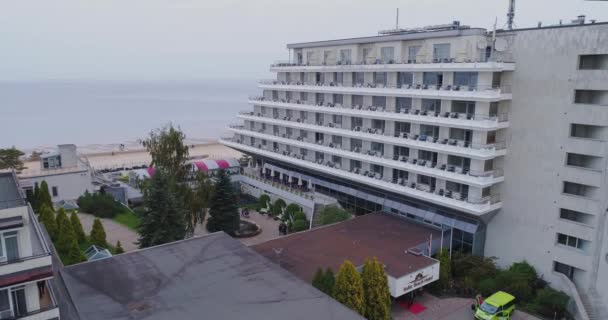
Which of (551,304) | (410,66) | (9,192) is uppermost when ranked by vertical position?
(410,66)

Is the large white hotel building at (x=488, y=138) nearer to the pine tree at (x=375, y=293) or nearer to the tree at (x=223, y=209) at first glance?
the tree at (x=223, y=209)

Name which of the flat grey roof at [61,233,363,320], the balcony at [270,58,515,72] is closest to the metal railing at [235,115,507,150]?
the balcony at [270,58,515,72]

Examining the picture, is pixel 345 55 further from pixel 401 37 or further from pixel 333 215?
pixel 333 215

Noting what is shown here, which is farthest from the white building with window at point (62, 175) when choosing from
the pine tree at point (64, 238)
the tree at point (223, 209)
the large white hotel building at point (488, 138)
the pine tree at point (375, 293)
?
the pine tree at point (375, 293)

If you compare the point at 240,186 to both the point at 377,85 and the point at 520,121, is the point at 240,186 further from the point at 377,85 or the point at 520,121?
the point at 520,121

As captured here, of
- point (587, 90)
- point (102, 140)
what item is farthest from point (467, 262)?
point (102, 140)

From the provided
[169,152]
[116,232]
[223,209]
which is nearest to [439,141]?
[223,209]
